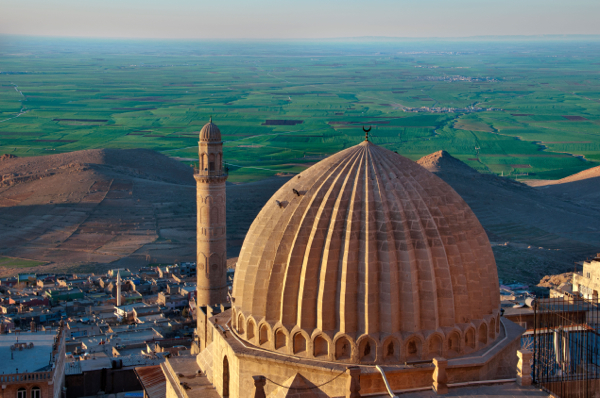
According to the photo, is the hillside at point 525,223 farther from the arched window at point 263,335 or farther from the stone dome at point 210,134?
the arched window at point 263,335

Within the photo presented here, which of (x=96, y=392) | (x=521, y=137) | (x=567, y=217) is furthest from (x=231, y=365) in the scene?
(x=521, y=137)

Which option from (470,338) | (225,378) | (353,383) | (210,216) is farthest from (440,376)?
(210,216)

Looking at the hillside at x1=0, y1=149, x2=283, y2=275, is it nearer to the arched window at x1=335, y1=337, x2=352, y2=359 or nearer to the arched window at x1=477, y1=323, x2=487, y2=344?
the arched window at x1=477, y1=323, x2=487, y2=344

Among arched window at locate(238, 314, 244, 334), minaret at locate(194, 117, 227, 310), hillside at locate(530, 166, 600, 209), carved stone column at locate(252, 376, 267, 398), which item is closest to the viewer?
carved stone column at locate(252, 376, 267, 398)

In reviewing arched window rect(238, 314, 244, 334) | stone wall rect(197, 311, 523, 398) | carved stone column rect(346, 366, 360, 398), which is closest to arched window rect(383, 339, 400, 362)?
stone wall rect(197, 311, 523, 398)

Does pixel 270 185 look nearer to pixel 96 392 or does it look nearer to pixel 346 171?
→ pixel 96 392

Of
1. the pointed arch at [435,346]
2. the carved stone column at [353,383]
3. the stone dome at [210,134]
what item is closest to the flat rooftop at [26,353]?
the stone dome at [210,134]
